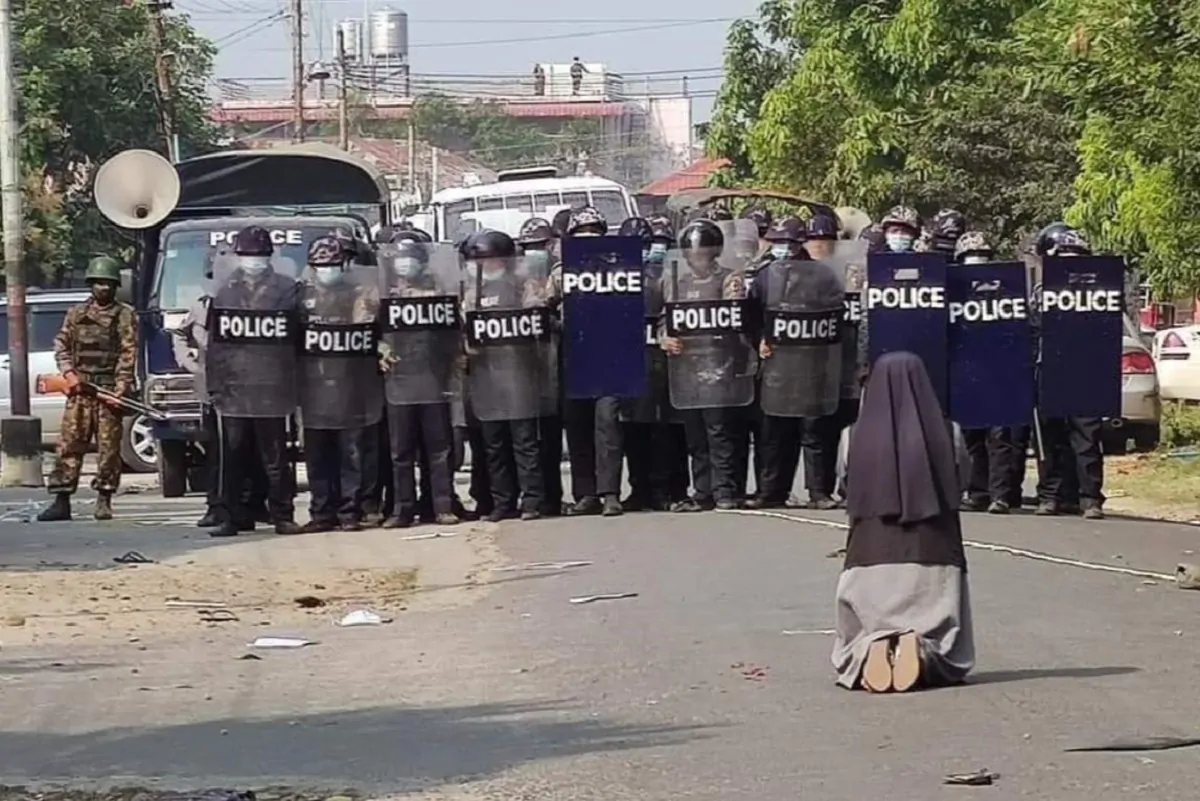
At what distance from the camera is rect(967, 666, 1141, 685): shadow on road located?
9.97 meters

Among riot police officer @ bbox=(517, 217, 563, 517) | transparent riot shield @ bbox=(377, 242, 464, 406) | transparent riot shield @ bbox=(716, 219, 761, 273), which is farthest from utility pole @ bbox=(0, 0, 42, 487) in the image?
transparent riot shield @ bbox=(716, 219, 761, 273)

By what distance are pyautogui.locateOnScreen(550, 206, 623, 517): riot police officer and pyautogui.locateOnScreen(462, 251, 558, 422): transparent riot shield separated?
217mm

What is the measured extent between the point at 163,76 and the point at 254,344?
1051 inches

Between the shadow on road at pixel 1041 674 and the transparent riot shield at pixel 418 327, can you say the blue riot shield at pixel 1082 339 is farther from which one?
the shadow on road at pixel 1041 674

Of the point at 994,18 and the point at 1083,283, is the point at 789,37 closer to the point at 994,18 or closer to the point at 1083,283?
the point at 994,18

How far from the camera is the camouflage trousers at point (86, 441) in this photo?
58.3 ft

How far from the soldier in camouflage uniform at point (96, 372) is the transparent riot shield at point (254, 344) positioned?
4.33ft

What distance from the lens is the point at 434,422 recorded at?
54.9ft

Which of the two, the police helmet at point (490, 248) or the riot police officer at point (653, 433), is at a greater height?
the police helmet at point (490, 248)

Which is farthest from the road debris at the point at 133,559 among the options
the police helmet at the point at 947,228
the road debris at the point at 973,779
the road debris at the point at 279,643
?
the road debris at the point at 973,779

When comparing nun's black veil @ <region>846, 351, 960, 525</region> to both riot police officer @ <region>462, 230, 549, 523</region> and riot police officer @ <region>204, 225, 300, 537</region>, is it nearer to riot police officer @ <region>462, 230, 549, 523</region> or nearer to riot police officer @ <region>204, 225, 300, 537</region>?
riot police officer @ <region>462, 230, 549, 523</region>

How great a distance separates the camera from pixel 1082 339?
1642 centimetres

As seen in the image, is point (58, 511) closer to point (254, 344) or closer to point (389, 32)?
point (254, 344)

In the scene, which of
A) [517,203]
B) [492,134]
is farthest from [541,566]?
[492,134]
